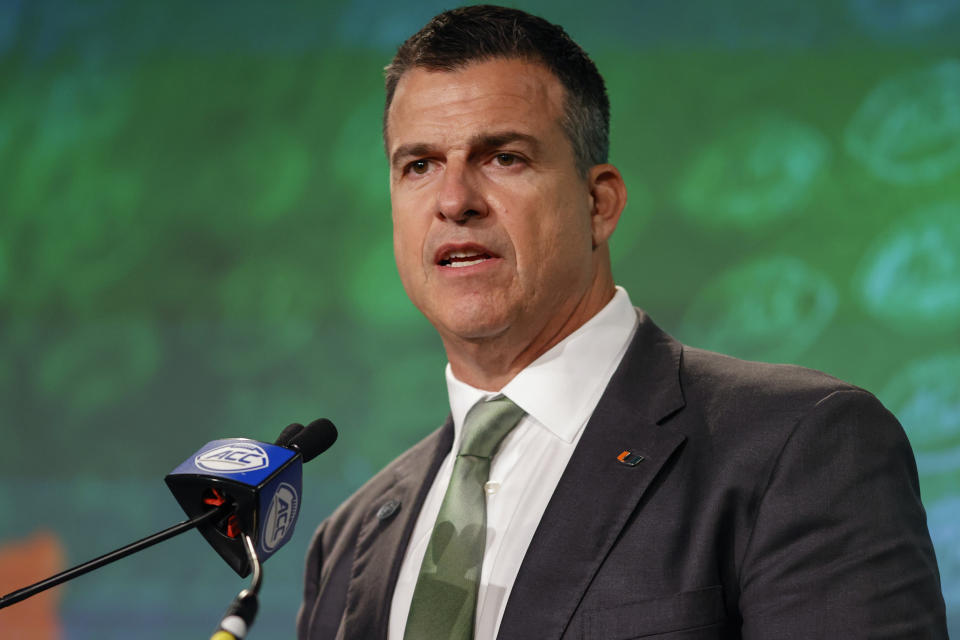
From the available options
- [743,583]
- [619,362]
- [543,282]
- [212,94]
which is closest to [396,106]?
[543,282]

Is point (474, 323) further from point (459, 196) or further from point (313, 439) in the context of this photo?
point (313, 439)

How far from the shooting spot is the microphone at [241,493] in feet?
4.33

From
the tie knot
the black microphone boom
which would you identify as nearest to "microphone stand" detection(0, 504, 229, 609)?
the black microphone boom

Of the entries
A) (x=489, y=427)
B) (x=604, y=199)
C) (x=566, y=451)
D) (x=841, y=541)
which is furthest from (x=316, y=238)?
(x=841, y=541)

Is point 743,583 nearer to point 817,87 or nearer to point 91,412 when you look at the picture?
point 817,87

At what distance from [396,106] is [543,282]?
0.47 meters

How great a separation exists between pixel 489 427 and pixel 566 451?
15 centimetres

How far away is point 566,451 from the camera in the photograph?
1.77 m

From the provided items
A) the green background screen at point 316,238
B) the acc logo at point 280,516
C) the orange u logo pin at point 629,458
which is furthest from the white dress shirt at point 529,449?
the green background screen at point 316,238

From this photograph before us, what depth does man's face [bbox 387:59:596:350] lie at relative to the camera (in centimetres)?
183

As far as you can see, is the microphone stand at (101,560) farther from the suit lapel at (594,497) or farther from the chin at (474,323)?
the chin at (474,323)

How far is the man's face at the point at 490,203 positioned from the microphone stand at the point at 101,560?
65 centimetres

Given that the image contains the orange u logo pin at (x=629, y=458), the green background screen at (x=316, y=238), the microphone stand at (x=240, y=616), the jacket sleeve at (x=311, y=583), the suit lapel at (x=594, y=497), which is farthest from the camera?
the green background screen at (x=316, y=238)

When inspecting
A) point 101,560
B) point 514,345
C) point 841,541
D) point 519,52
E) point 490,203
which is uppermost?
point 519,52
